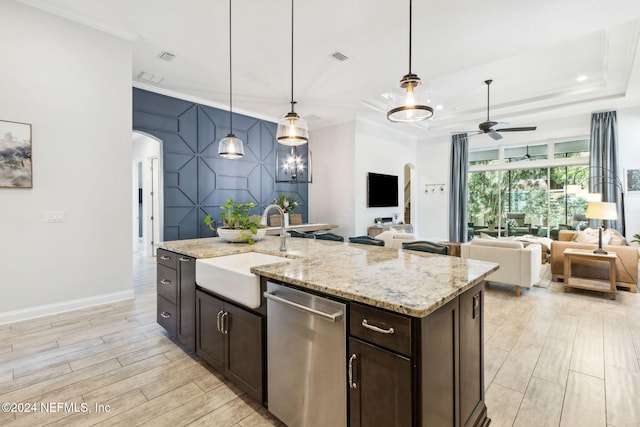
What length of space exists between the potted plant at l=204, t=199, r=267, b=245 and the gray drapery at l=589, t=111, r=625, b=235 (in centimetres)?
739

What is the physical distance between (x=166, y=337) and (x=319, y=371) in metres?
2.05

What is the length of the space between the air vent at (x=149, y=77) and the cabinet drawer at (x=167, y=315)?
3.66 metres

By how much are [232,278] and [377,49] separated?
3.59m

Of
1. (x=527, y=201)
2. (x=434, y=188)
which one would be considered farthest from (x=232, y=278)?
(x=527, y=201)

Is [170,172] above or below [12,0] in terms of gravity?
below

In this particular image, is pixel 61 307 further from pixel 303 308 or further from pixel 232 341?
pixel 303 308

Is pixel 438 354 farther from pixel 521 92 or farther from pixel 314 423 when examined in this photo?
pixel 521 92

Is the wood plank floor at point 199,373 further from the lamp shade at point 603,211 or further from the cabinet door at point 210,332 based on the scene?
the lamp shade at point 603,211

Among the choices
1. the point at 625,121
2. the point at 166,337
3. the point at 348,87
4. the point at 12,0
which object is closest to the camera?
the point at 166,337

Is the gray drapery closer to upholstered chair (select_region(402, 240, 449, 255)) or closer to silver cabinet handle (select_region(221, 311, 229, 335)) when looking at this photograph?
upholstered chair (select_region(402, 240, 449, 255))

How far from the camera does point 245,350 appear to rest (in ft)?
6.14

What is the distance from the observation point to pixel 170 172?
5.39 metres

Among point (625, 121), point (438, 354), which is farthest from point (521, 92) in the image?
point (438, 354)

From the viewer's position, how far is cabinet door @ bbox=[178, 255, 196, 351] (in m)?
2.37
